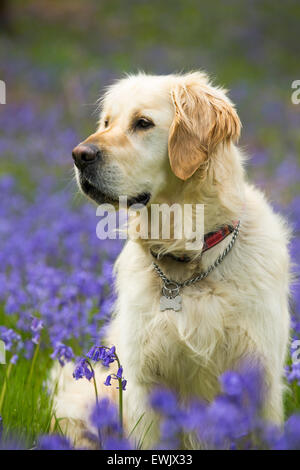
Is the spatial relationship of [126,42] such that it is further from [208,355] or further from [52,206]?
[208,355]

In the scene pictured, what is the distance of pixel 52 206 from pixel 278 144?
6.22 m

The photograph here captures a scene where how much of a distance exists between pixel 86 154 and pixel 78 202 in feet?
15.7

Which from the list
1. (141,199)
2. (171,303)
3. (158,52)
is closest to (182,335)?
(171,303)

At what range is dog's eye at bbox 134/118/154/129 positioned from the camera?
3199 mm

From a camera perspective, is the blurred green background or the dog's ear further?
the blurred green background

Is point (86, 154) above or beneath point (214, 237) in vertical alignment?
above

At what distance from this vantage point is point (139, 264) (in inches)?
134

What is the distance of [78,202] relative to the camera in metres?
7.82

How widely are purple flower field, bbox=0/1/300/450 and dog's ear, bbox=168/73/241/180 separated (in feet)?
3.33

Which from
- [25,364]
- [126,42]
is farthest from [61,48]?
[25,364]

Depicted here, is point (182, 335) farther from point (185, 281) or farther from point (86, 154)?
point (86, 154)

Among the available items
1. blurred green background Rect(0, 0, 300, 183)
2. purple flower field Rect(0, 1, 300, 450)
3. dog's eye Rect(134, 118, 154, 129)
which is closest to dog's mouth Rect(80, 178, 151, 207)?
dog's eye Rect(134, 118, 154, 129)

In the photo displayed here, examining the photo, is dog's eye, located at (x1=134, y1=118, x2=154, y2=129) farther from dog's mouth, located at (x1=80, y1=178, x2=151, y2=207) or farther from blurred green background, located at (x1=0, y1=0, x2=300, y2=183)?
blurred green background, located at (x1=0, y1=0, x2=300, y2=183)

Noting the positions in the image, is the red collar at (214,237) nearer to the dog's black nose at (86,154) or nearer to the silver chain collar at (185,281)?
the silver chain collar at (185,281)
